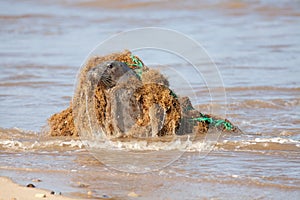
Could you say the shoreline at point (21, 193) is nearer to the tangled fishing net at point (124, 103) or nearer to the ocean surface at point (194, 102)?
the ocean surface at point (194, 102)

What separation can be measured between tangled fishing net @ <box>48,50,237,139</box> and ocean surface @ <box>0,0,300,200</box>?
178 millimetres

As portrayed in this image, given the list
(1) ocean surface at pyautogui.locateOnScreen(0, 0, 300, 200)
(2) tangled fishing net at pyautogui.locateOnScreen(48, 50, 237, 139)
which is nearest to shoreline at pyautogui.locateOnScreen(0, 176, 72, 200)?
(1) ocean surface at pyautogui.locateOnScreen(0, 0, 300, 200)

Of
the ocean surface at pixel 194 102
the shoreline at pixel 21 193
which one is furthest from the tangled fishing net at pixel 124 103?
the shoreline at pixel 21 193

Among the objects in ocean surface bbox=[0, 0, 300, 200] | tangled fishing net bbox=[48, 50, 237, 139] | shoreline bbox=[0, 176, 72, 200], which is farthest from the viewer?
tangled fishing net bbox=[48, 50, 237, 139]

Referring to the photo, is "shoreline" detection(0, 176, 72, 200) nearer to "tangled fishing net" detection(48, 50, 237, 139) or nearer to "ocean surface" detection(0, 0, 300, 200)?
"ocean surface" detection(0, 0, 300, 200)

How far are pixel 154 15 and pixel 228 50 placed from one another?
6210 mm

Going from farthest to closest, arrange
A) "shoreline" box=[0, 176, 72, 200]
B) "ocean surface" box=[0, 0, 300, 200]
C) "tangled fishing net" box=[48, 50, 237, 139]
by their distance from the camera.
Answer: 1. "tangled fishing net" box=[48, 50, 237, 139]
2. "ocean surface" box=[0, 0, 300, 200]
3. "shoreline" box=[0, 176, 72, 200]

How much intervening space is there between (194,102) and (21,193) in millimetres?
3185

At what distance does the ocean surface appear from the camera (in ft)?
16.4

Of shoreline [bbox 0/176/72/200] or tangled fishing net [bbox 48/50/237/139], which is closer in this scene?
shoreline [bbox 0/176/72/200]

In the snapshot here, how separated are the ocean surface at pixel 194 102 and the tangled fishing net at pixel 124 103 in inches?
7.0

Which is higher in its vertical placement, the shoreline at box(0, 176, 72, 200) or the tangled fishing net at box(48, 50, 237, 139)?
the tangled fishing net at box(48, 50, 237, 139)

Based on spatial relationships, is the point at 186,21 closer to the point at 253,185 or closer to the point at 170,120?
the point at 170,120

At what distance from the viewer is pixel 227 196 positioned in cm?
464
